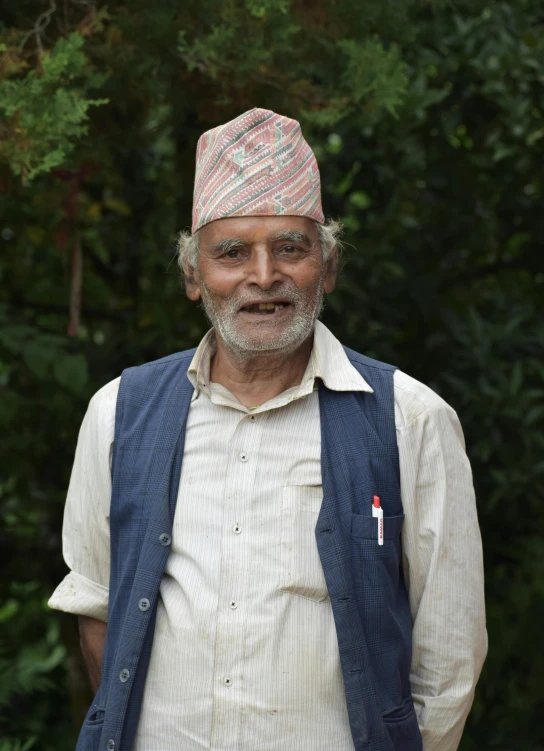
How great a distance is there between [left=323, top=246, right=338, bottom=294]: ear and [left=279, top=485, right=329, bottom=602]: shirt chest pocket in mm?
534

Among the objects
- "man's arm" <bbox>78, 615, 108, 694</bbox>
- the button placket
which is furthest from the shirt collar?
"man's arm" <bbox>78, 615, 108, 694</bbox>

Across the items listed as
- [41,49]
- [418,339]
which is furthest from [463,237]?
[41,49]

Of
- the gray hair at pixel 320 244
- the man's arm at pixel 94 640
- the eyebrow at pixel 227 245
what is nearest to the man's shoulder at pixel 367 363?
the gray hair at pixel 320 244

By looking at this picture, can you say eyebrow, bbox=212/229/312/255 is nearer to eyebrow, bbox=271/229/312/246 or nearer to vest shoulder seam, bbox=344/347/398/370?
eyebrow, bbox=271/229/312/246

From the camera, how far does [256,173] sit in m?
2.48

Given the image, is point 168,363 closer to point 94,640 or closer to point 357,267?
point 94,640

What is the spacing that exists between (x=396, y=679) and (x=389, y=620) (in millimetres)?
120

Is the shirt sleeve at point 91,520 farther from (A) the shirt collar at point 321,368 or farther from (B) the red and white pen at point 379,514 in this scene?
(B) the red and white pen at point 379,514

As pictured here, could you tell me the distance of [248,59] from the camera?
10.2ft

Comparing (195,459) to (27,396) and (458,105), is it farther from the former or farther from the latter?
(458,105)

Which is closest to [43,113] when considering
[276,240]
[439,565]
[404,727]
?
[276,240]

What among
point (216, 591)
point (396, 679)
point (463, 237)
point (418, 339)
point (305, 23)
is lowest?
point (396, 679)

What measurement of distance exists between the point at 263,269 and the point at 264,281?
3 cm

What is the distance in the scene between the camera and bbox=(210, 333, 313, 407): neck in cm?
252
